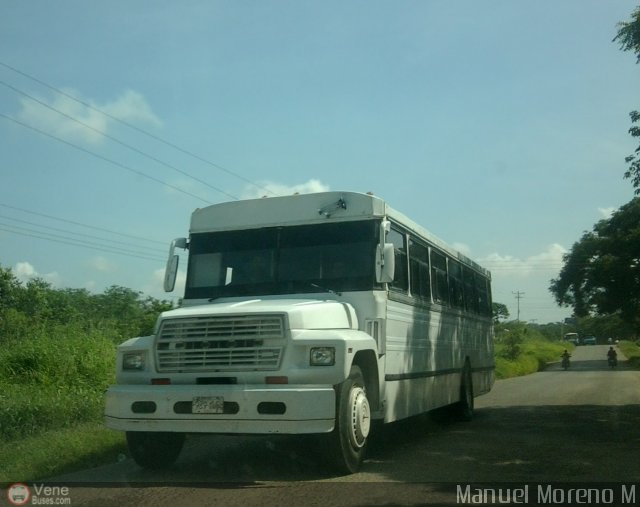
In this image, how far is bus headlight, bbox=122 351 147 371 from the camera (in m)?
8.47

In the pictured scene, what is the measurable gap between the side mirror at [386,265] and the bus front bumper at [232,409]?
70.5 inches

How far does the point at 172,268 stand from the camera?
33.4 ft

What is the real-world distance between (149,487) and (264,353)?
1.71 m

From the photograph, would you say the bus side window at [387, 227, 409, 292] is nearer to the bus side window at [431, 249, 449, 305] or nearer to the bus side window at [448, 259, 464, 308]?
the bus side window at [431, 249, 449, 305]

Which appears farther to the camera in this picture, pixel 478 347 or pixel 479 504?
pixel 478 347

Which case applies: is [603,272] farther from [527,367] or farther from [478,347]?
[478,347]

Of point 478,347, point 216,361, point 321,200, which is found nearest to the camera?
point 216,361

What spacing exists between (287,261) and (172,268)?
1634mm

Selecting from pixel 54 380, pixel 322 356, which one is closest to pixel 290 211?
pixel 322 356

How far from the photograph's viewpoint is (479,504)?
22.3 ft

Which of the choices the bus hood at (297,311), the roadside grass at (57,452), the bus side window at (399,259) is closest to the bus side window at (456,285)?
the bus side window at (399,259)

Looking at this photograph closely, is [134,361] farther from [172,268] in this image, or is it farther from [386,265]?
[386,265]

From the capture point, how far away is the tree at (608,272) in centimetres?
3359

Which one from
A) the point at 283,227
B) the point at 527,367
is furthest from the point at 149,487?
the point at 527,367
